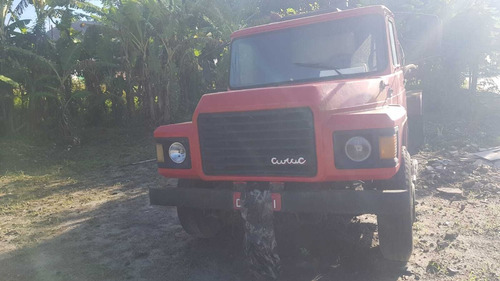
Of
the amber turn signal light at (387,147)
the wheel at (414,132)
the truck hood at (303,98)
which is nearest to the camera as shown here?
the amber turn signal light at (387,147)

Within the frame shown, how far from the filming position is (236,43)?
17.4ft

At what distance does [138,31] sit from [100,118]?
3.58 m

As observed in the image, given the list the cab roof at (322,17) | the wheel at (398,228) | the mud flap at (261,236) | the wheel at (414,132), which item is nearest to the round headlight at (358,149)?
the wheel at (398,228)

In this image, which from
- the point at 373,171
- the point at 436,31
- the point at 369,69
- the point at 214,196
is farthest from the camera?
the point at 436,31

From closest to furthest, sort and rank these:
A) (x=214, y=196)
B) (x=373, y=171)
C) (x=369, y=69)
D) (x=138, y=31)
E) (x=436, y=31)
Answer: (x=373, y=171) < (x=214, y=196) < (x=369, y=69) < (x=436, y=31) < (x=138, y=31)

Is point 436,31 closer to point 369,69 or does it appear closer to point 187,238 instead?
point 369,69

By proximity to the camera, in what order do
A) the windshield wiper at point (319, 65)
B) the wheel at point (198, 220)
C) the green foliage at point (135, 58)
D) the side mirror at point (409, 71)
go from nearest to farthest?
1. the windshield wiper at point (319, 65)
2. the wheel at point (198, 220)
3. the side mirror at point (409, 71)
4. the green foliage at point (135, 58)

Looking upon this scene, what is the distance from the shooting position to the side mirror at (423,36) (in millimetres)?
5035

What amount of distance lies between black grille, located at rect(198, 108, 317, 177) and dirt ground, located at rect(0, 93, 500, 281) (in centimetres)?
105

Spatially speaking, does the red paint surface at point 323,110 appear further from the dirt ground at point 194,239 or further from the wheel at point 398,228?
the dirt ground at point 194,239

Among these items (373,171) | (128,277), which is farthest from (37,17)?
(373,171)

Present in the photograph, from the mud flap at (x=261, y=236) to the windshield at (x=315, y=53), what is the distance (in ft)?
4.97

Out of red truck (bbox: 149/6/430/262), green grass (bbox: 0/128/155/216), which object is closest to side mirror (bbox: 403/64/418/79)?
red truck (bbox: 149/6/430/262)

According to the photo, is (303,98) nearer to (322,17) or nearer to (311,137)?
(311,137)
